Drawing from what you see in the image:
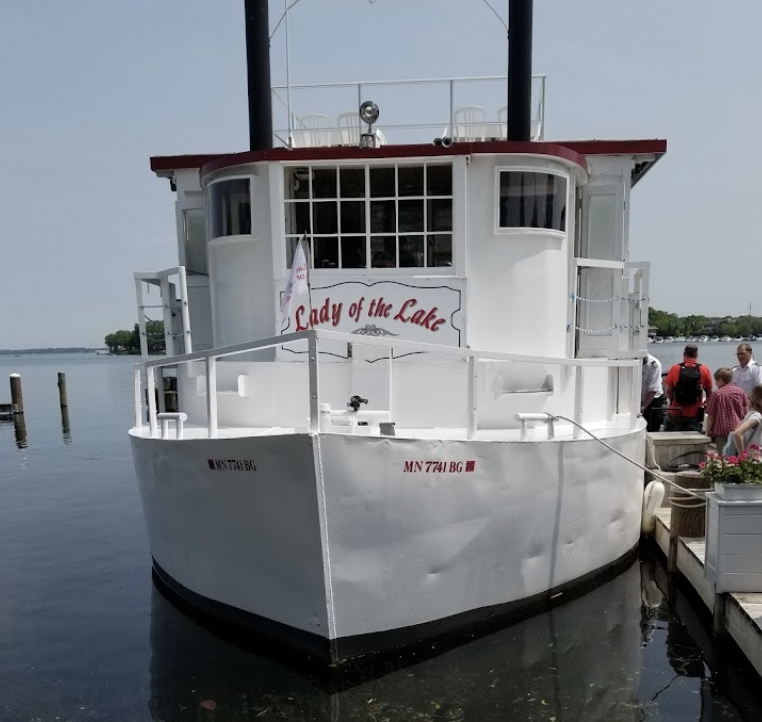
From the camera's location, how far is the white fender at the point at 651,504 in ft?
27.9

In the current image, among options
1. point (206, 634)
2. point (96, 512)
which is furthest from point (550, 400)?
point (96, 512)

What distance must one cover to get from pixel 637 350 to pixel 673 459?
164cm

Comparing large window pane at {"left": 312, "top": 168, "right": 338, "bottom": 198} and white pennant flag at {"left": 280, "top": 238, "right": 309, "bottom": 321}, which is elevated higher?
large window pane at {"left": 312, "top": 168, "right": 338, "bottom": 198}

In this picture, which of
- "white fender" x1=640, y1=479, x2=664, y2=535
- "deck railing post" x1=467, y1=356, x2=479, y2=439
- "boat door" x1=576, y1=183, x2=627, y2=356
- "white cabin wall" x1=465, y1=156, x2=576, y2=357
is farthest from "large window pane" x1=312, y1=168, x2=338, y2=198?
"white fender" x1=640, y1=479, x2=664, y2=535

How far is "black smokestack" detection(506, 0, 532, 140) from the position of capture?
787 cm

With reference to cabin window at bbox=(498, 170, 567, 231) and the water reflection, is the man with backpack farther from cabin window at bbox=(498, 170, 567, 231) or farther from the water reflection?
the water reflection

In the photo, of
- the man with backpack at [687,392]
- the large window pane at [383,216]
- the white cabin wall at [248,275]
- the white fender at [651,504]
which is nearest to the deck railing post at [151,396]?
the white cabin wall at [248,275]

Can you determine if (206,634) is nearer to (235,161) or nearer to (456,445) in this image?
(456,445)

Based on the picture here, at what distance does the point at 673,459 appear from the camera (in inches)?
370

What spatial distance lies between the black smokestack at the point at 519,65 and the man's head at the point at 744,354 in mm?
4165

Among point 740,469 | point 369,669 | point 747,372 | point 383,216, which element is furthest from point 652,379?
point 369,669

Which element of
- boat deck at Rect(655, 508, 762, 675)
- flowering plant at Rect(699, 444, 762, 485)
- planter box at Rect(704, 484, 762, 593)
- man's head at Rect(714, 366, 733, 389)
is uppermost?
man's head at Rect(714, 366, 733, 389)

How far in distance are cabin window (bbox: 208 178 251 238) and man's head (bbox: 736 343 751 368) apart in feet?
21.5

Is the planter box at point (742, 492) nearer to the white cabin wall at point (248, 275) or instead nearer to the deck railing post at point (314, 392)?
the deck railing post at point (314, 392)
